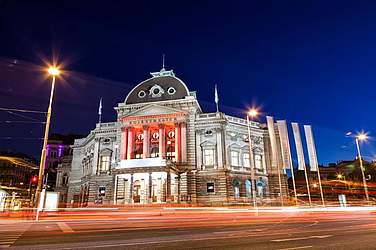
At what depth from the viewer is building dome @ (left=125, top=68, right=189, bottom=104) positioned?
2261 inches

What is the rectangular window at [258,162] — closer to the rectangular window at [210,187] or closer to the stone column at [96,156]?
the rectangular window at [210,187]

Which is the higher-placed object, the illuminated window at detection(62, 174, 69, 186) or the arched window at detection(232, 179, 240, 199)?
the illuminated window at detection(62, 174, 69, 186)

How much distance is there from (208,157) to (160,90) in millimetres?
16463

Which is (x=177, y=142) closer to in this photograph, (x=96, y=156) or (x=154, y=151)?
(x=154, y=151)

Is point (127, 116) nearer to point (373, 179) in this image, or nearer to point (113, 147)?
point (113, 147)

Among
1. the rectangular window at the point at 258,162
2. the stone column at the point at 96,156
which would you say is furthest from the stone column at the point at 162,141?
the rectangular window at the point at 258,162

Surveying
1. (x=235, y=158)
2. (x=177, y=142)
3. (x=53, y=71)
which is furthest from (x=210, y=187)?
(x=53, y=71)

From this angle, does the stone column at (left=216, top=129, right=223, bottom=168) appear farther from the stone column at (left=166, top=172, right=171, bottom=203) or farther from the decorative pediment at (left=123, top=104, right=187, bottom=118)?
the stone column at (left=166, top=172, right=171, bottom=203)

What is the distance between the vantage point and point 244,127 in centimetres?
5553

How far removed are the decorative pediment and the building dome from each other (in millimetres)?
3653

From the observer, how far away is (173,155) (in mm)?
54062

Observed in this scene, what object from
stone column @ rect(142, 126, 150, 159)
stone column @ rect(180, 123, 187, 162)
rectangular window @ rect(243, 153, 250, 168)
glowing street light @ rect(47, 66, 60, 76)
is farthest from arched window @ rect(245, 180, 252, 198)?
glowing street light @ rect(47, 66, 60, 76)

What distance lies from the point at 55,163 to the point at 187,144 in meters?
70.3

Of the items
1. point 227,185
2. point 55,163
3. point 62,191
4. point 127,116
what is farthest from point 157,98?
point 55,163
